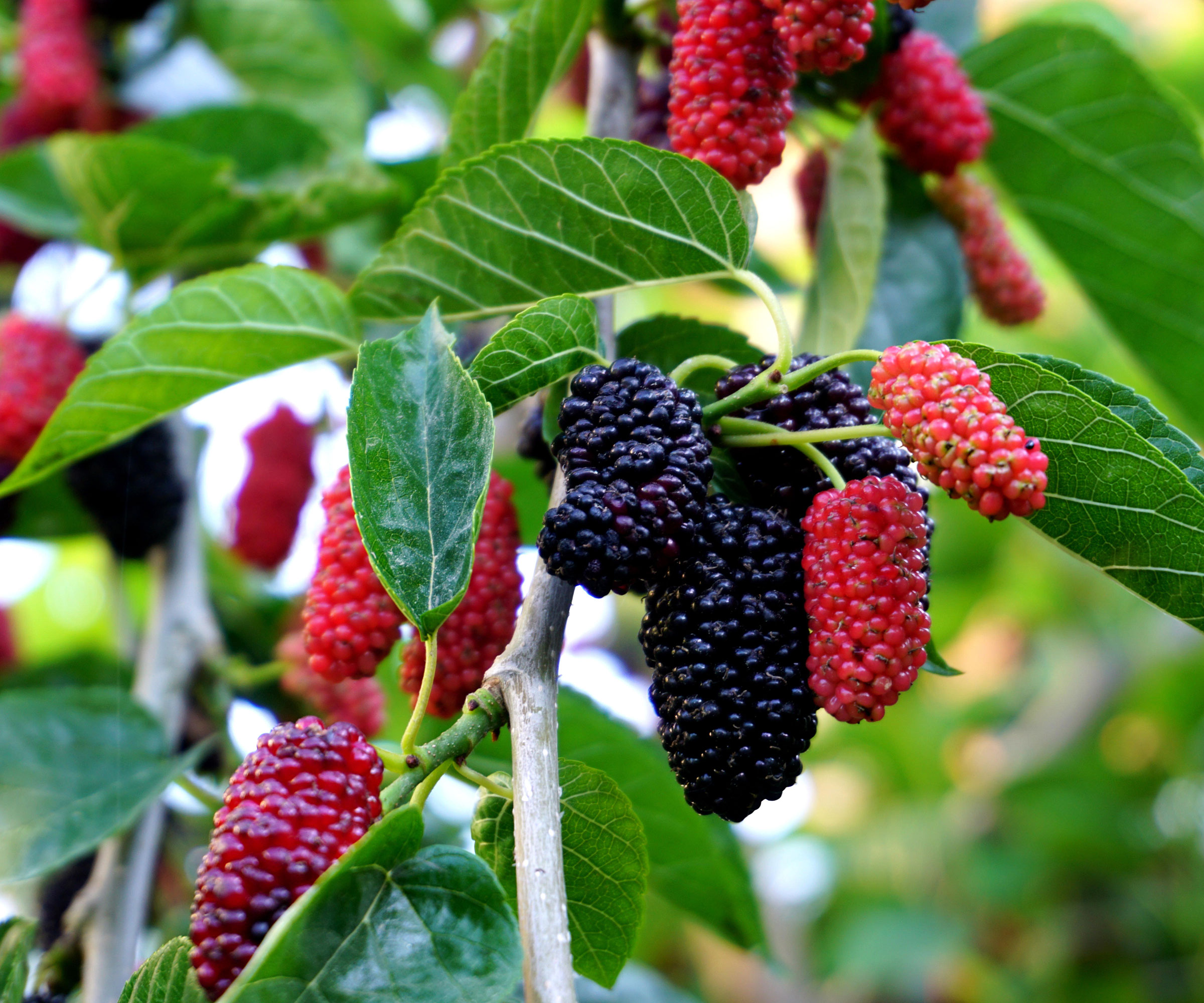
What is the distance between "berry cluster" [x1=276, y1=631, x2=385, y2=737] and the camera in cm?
90

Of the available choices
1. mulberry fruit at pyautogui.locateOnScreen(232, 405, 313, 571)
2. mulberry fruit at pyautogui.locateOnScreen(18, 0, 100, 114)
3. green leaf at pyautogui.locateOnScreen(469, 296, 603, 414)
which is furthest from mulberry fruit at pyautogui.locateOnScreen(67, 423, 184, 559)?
green leaf at pyautogui.locateOnScreen(469, 296, 603, 414)

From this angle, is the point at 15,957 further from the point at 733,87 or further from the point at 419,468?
the point at 733,87

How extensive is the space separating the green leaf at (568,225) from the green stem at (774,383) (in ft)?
0.19

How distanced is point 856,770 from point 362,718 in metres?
2.01

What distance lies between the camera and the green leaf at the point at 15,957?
0.54 meters

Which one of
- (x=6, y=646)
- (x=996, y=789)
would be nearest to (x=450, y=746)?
(x=6, y=646)

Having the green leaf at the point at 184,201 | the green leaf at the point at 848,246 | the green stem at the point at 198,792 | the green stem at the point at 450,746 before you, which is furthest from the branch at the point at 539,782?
the green leaf at the point at 184,201

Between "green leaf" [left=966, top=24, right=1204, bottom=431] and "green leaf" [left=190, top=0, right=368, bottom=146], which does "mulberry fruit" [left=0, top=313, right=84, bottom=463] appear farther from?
"green leaf" [left=966, top=24, right=1204, bottom=431]

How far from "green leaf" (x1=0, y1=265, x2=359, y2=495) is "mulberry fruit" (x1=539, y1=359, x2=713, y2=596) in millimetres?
231

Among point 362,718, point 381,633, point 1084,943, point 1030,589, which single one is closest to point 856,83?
point 381,633

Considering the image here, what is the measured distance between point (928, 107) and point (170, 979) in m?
0.69

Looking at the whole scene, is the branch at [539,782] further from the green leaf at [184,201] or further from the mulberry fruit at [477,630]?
the green leaf at [184,201]

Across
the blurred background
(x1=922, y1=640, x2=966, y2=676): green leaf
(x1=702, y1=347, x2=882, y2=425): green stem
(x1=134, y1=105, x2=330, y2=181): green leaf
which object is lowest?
the blurred background

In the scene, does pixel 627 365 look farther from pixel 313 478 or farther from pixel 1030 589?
pixel 1030 589
